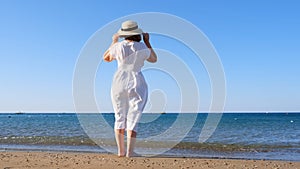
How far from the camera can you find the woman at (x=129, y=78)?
213 inches

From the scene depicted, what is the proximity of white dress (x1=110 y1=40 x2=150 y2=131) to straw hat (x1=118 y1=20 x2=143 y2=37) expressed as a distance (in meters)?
0.13

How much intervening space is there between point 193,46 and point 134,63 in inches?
41.2

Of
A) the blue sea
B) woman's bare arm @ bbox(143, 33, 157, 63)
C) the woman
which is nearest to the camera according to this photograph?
the woman

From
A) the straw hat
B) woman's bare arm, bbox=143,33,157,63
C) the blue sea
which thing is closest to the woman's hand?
woman's bare arm, bbox=143,33,157,63

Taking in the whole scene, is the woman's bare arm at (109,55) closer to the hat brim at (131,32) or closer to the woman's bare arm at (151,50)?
the hat brim at (131,32)

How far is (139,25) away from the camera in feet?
18.4

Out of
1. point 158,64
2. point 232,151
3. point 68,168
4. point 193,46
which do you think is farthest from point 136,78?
point 232,151

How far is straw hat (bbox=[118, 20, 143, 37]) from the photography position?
213 inches

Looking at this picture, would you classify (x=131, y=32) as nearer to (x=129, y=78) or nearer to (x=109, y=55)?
(x=109, y=55)

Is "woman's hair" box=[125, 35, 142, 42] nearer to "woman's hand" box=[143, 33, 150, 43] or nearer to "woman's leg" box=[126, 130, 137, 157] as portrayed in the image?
"woman's hand" box=[143, 33, 150, 43]

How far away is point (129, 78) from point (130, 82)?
65 mm

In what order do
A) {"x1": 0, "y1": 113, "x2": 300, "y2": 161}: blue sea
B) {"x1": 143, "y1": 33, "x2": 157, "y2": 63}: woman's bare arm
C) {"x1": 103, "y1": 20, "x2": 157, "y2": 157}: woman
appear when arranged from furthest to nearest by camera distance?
{"x1": 0, "y1": 113, "x2": 300, "y2": 161}: blue sea → {"x1": 143, "y1": 33, "x2": 157, "y2": 63}: woman's bare arm → {"x1": 103, "y1": 20, "x2": 157, "y2": 157}: woman

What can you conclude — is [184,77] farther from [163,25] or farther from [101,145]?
[101,145]

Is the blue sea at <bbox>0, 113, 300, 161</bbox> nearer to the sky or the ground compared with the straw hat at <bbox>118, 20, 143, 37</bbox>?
nearer to the ground
